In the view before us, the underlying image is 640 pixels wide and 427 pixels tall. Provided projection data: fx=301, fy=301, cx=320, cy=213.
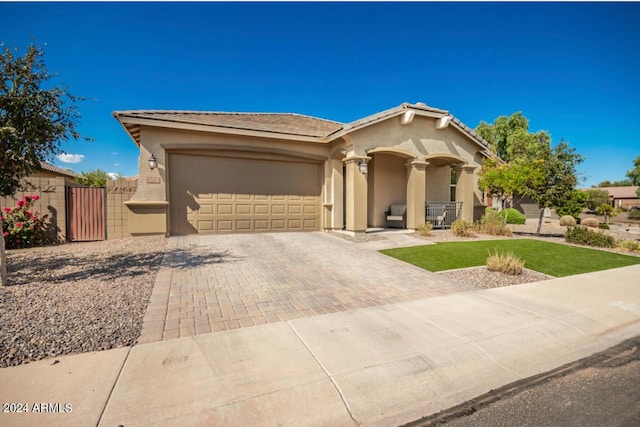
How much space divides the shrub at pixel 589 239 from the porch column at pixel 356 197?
26.2ft

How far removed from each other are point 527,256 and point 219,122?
35.4ft

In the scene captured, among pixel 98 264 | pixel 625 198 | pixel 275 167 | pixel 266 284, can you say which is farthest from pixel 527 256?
pixel 625 198

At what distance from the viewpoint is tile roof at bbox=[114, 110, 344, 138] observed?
10.0 meters

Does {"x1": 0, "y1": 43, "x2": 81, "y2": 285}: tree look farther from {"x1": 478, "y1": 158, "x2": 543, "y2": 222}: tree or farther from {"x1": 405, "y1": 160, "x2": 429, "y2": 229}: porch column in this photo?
{"x1": 478, "y1": 158, "x2": 543, "y2": 222}: tree

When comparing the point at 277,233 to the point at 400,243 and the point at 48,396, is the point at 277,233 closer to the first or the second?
the point at 400,243

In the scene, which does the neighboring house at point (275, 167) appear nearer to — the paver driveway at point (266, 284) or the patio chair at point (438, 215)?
the patio chair at point (438, 215)

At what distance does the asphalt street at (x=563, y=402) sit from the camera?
7.97 ft

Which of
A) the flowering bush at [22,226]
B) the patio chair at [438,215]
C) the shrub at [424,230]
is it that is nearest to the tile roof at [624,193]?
the patio chair at [438,215]

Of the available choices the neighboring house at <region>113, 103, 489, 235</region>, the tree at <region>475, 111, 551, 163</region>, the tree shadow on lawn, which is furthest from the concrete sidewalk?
the tree at <region>475, 111, 551, 163</region>

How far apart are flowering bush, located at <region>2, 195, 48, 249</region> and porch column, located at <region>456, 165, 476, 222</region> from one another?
15671 mm

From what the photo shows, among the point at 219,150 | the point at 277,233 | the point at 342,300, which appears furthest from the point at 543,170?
the point at 219,150

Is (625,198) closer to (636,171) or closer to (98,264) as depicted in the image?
Answer: (636,171)

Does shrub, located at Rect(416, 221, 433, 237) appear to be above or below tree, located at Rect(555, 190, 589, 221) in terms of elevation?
below

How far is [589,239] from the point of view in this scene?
11.0 m
